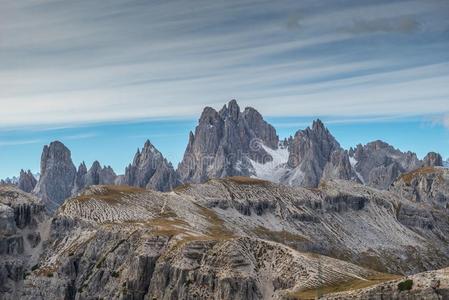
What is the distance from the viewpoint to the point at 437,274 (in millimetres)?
151625

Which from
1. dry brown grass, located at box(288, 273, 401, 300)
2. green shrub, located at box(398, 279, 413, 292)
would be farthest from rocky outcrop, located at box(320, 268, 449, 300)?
dry brown grass, located at box(288, 273, 401, 300)

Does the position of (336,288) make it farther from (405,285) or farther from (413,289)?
(413,289)

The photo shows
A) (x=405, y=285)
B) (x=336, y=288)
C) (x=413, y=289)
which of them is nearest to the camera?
(x=413, y=289)

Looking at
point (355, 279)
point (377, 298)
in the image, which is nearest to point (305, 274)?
point (355, 279)

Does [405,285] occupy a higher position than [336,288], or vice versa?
[405,285]

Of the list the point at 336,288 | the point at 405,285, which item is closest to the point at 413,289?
the point at 405,285

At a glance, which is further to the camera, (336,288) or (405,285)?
(336,288)

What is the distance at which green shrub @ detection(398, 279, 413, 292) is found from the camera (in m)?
154

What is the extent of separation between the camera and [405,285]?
15475 centimetres

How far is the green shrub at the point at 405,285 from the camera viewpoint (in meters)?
154

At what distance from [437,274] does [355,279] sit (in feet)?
144

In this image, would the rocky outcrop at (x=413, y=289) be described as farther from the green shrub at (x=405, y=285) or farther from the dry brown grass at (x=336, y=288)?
the dry brown grass at (x=336, y=288)

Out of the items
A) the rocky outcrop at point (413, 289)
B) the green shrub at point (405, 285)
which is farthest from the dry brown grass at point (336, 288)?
the green shrub at point (405, 285)

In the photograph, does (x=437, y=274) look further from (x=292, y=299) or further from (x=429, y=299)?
(x=292, y=299)
